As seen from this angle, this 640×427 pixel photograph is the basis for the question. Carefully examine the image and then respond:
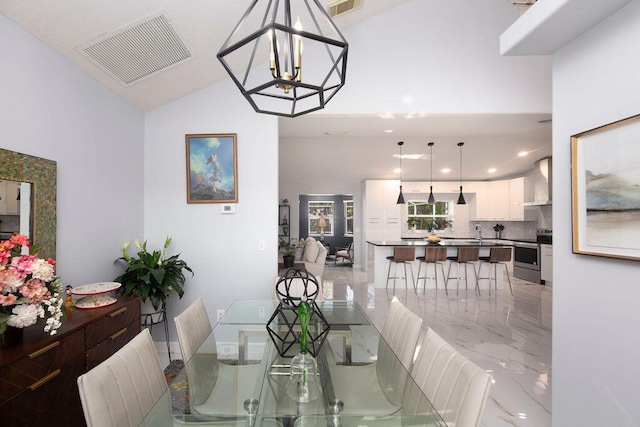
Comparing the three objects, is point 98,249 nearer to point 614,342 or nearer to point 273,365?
point 273,365

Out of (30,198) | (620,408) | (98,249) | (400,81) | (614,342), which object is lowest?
(620,408)

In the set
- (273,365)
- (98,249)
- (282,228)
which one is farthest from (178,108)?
(282,228)

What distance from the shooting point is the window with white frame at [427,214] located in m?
8.79

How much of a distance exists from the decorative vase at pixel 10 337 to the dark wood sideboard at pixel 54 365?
3 cm

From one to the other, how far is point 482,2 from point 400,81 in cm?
120

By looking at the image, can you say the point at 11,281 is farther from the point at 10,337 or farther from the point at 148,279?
the point at 148,279

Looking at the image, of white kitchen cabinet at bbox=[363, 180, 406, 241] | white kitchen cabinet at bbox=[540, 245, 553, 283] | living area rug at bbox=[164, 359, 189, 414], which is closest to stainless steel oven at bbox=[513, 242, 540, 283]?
white kitchen cabinet at bbox=[540, 245, 553, 283]

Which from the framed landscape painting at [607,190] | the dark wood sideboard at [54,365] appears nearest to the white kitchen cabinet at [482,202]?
the framed landscape painting at [607,190]

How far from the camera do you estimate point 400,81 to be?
10.4 feet

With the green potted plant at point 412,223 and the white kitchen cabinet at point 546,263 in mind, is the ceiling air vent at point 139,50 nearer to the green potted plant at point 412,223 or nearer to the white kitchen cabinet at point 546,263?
the white kitchen cabinet at point 546,263

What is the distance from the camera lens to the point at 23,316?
1376mm

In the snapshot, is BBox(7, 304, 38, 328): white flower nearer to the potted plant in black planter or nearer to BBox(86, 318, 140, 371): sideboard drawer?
BBox(86, 318, 140, 371): sideboard drawer

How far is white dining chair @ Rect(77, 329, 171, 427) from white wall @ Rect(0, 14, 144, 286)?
4.39 ft

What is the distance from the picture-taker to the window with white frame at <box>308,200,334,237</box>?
1004 centimetres
